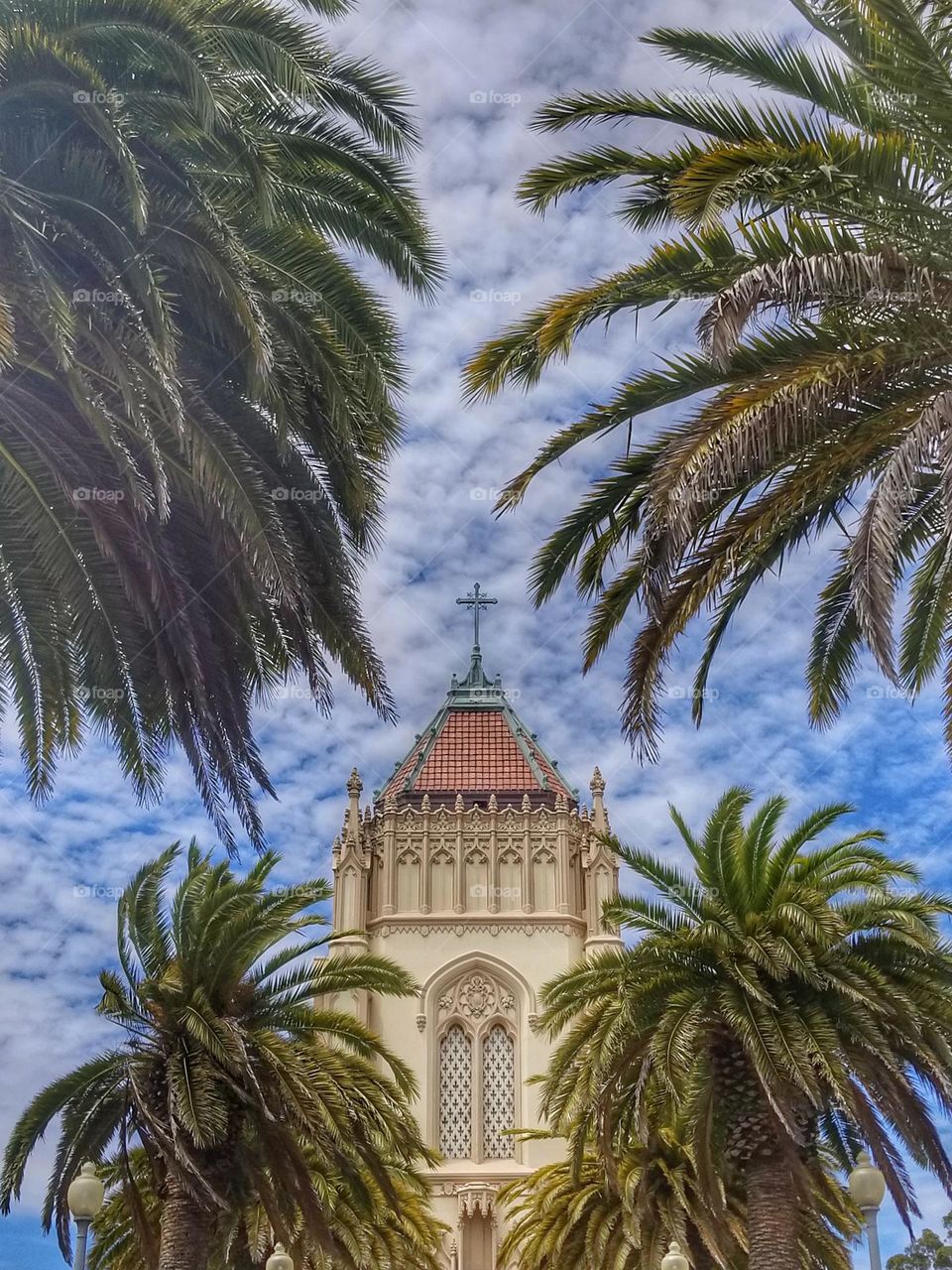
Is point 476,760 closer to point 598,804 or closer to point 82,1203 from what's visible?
point 598,804

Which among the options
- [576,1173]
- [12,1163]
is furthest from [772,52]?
[12,1163]

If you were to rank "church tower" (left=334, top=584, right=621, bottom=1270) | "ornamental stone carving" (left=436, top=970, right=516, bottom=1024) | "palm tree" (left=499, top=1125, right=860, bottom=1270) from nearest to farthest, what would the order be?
"palm tree" (left=499, top=1125, right=860, bottom=1270), "church tower" (left=334, top=584, right=621, bottom=1270), "ornamental stone carving" (left=436, top=970, right=516, bottom=1024)

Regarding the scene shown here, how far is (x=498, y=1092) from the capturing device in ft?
112

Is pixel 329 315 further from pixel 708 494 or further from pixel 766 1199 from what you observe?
pixel 766 1199

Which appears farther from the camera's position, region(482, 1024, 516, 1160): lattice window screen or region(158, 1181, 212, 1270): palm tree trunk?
region(482, 1024, 516, 1160): lattice window screen

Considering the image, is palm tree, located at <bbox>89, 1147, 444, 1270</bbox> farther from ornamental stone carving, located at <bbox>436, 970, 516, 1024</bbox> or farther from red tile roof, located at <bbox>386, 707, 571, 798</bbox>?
red tile roof, located at <bbox>386, 707, 571, 798</bbox>

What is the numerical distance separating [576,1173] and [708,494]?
426 inches

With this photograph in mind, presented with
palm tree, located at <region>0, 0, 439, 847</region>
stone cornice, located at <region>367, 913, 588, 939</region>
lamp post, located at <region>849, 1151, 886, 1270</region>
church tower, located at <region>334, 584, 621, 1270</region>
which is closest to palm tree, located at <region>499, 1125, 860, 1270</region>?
lamp post, located at <region>849, 1151, 886, 1270</region>

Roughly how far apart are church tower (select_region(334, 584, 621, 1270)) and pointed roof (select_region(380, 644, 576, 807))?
93 millimetres

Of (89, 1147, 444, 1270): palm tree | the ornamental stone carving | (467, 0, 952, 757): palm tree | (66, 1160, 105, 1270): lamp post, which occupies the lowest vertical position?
(66, 1160, 105, 1270): lamp post

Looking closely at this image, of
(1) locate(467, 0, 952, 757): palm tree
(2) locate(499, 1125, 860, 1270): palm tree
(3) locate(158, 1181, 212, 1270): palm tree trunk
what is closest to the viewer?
(1) locate(467, 0, 952, 757): palm tree

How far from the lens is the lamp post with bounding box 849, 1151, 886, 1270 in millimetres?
15688

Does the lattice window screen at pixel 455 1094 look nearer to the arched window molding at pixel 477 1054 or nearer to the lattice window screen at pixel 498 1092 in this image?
the arched window molding at pixel 477 1054

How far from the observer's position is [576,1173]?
1861 centimetres
